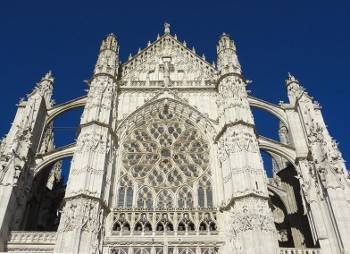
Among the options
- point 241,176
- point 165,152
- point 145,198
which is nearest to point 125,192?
point 145,198

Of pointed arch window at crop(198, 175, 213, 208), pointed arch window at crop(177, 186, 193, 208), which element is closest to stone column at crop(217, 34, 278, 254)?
pointed arch window at crop(198, 175, 213, 208)

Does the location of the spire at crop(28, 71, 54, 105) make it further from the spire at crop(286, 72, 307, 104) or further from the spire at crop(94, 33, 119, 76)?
the spire at crop(286, 72, 307, 104)

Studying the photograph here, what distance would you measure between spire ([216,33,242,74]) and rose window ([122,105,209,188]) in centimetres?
329

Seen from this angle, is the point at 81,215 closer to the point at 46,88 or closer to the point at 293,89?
the point at 46,88

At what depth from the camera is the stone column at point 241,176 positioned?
44.2 feet

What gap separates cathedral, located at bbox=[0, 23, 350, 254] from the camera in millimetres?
14023

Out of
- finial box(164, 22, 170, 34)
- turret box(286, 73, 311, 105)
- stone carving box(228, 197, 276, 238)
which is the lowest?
stone carving box(228, 197, 276, 238)

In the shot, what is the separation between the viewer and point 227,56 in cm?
2053

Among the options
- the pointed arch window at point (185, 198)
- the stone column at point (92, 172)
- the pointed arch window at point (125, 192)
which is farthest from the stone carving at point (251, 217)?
the stone column at point (92, 172)

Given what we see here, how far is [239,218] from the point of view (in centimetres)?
1406

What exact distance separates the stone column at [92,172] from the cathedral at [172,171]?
0.04 metres

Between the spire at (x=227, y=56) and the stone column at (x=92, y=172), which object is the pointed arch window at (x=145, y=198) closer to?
the stone column at (x=92, y=172)

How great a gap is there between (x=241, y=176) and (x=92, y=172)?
548 cm

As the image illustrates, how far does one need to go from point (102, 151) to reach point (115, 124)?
8.10 feet
